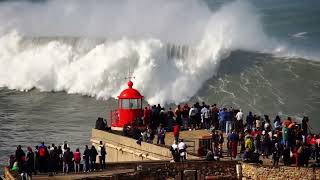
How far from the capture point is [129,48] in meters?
48.7

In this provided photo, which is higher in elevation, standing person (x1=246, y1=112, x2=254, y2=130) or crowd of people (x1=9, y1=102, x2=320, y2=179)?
standing person (x1=246, y1=112, x2=254, y2=130)

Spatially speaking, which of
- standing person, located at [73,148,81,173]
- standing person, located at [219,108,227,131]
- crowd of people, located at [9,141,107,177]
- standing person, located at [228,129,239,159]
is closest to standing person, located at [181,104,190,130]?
standing person, located at [219,108,227,131]

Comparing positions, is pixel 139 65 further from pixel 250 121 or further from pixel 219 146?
pixel 219 146

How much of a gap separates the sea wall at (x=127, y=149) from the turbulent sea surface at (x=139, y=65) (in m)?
4.21

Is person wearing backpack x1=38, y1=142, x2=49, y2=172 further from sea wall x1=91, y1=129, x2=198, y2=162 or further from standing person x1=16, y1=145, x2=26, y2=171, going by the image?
sea wall x1=91, y1=129, x2=198, y2=162

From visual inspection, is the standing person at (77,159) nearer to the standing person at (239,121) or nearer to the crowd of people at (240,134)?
the crowd of people at (240,134)

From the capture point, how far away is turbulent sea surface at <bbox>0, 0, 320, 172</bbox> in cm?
3819

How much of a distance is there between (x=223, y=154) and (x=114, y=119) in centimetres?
668

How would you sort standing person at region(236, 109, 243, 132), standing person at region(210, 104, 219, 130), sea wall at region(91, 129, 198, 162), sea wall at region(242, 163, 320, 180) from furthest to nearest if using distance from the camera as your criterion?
standing person at region(210, 104, 219, 130) → standing person at region(236, 109, 243, 132) → sea wall at region(91, 129, 198, 162) → sea wall at region(242, 163, 320, 180)

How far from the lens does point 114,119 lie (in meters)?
30.0

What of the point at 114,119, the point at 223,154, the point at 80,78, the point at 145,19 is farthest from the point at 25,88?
the point at 223,154

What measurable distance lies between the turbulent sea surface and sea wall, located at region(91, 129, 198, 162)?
4.21 meters

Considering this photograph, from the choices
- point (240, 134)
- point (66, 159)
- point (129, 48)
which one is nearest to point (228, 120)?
point (240, 134)

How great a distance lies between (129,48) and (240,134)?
24.1 metres
